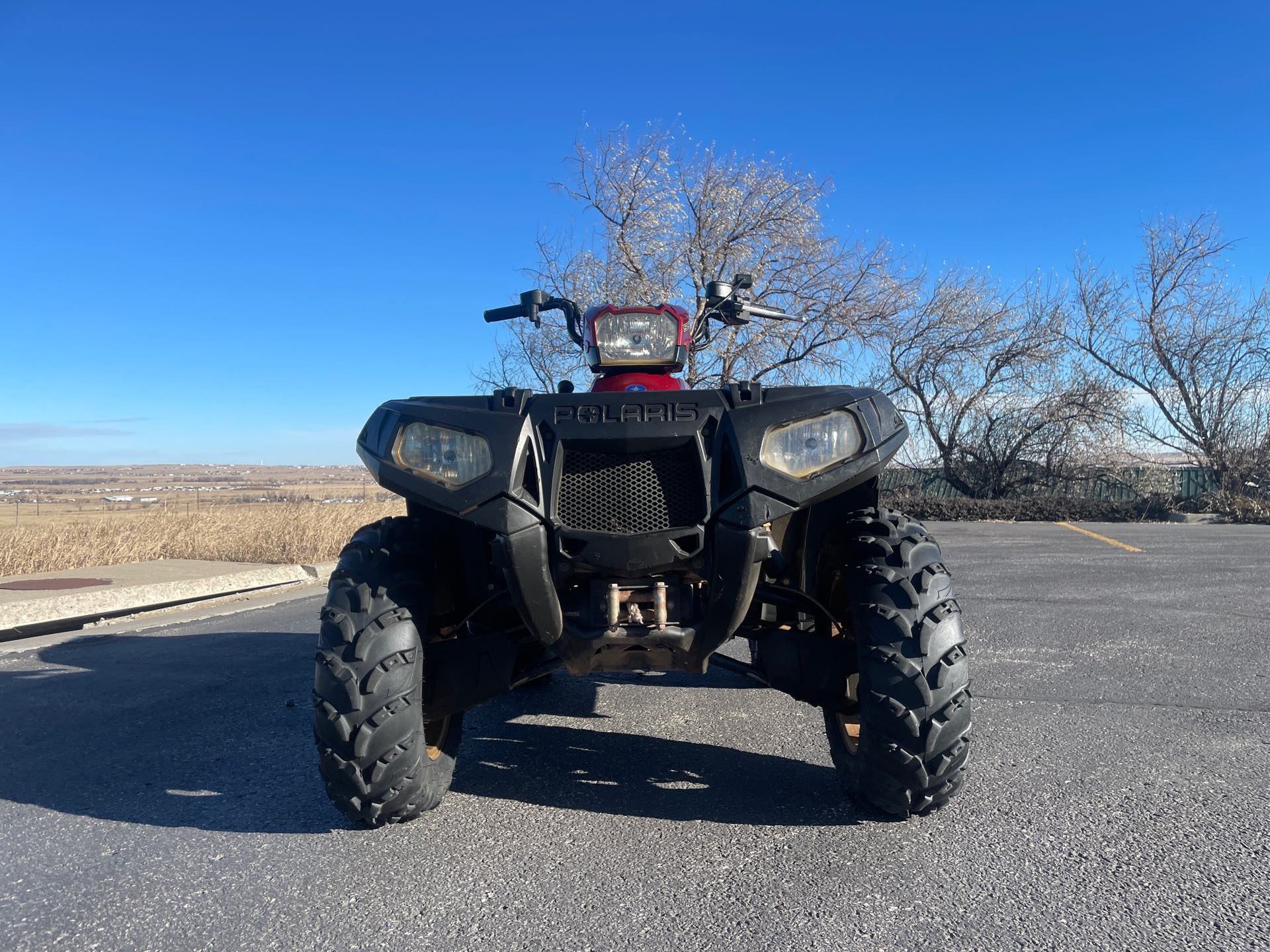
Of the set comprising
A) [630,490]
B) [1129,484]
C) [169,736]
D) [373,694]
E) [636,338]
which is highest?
[636,338]

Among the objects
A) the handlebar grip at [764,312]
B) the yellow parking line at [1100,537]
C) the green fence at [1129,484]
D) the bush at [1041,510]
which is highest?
the handlebar grip at [764,312]

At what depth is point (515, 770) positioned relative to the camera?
359 centimetres

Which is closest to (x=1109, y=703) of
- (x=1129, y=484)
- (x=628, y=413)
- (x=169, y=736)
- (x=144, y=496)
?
(x=628, y=413)

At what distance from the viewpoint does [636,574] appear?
9.07 feet

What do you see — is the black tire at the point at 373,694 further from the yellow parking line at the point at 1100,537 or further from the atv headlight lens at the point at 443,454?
the yellow parking line at the point at 1100,537

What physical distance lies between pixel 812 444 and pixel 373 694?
→ 5.07 ft

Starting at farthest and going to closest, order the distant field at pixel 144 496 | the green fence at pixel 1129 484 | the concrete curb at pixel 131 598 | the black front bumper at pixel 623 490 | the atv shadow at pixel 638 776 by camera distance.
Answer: the green fence at pixel 1129 484 < the distant field at pixel 144 496 < the concrete curb at pixel 131 598 < the atv shadow at pixel 638 776 < the black front bumper at pixel 623 490

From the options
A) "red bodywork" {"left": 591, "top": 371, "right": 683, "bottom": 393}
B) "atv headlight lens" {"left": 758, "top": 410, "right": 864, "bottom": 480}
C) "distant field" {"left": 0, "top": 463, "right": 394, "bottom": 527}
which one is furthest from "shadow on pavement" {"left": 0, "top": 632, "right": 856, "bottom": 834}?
"distant field" {"left": 0, "top": 463, "right": 394, "bottom": 527}

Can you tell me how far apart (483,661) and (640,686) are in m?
2.00

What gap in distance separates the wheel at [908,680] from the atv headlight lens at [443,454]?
4.16 feet

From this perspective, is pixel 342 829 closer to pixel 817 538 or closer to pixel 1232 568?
pixel 817 538

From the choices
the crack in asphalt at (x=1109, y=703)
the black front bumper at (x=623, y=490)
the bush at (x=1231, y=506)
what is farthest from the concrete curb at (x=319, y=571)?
the bush at (x=1231, y=506)

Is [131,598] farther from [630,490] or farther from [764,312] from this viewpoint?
[630,490]

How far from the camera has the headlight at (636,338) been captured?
361 cm
